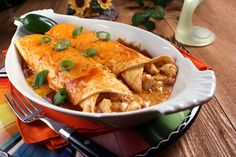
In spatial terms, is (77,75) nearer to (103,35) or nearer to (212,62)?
(103,35)

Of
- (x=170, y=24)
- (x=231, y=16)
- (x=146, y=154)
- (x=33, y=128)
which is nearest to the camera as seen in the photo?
(x=146, y=154)

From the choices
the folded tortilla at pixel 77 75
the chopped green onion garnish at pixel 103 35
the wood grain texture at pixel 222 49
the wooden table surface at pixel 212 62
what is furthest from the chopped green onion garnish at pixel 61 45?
the wood grain texture at pixel 222 49

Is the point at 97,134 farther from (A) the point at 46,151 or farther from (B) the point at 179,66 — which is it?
(B) the point at 179,66

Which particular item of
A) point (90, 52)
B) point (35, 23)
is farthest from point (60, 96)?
point (35, 23)

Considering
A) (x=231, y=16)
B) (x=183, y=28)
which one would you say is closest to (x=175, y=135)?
(x=183, y=28)

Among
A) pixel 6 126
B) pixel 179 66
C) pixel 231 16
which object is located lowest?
pixel 231 16

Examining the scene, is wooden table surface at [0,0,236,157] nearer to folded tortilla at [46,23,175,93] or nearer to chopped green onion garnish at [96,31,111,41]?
folded tortilla at [46,23,175,93]

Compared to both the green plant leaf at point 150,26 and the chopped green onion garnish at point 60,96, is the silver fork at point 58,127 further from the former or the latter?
the green plant leaf at point 150,26

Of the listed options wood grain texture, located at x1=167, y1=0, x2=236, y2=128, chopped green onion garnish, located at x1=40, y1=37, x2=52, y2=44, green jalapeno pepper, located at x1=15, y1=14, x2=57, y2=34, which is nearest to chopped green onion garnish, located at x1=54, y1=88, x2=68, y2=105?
chopped green onion garnish, located at x1=40, y1=37, x2=52, y2=44
